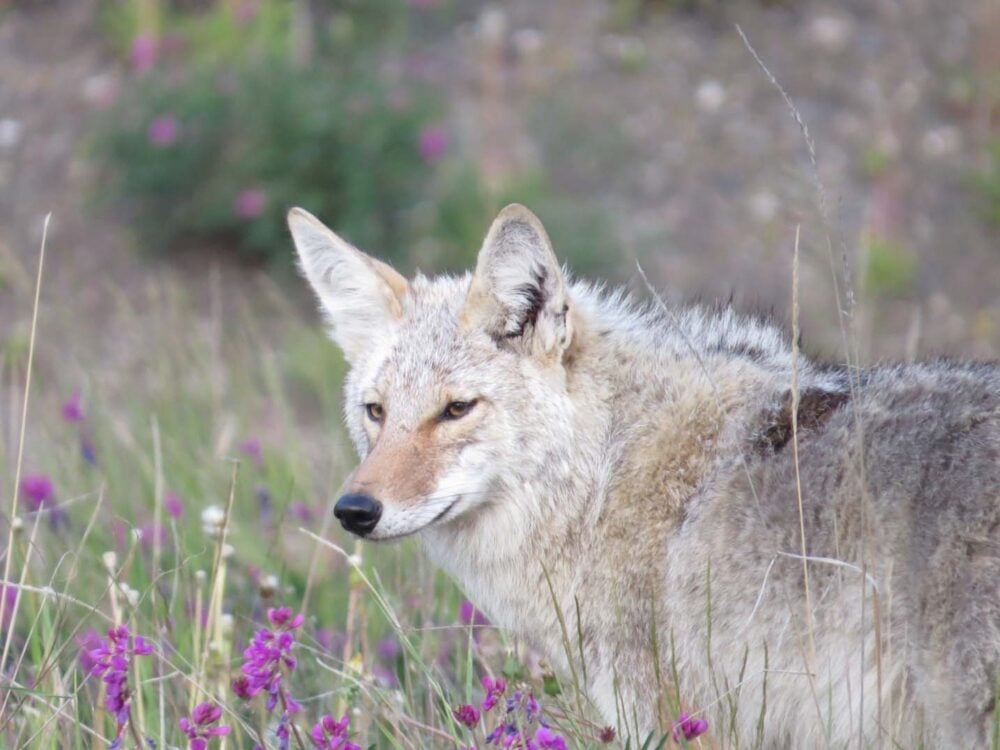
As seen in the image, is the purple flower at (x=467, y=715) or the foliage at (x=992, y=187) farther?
the foliage at (x=992, y=187)

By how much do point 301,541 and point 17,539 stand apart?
228cm

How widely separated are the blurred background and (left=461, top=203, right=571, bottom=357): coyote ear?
2693 millimetres

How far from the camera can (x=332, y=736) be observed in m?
3.06

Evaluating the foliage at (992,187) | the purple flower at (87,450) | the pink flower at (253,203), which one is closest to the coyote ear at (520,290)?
the purple flower at (87,450)

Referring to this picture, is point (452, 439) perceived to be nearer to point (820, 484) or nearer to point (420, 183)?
point (820, 484)

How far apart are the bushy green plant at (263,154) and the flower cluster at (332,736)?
6.44 meters

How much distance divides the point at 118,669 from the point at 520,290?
5.35 feet

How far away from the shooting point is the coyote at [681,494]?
3.20 metres

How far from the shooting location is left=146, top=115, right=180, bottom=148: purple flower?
31.0 ft

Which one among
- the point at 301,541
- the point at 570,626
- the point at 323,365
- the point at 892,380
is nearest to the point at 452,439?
the point at 570,626

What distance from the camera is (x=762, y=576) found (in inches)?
136

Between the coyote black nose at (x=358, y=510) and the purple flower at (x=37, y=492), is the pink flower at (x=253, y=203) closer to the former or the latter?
the purple flower at (x=37, y=492)

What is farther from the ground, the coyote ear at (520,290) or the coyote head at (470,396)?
the coyote ear at (520,290)

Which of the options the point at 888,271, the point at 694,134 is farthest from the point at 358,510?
the point at 694,134
